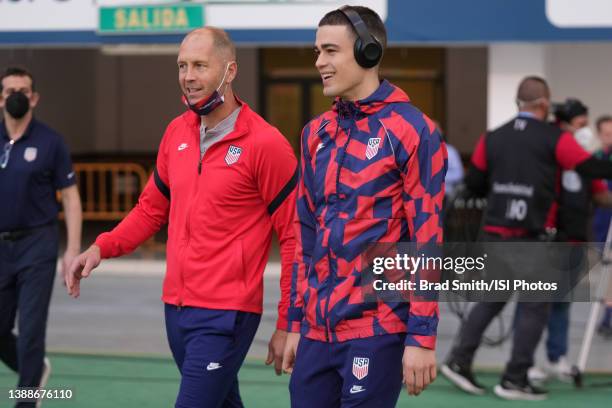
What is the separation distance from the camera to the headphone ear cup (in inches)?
145

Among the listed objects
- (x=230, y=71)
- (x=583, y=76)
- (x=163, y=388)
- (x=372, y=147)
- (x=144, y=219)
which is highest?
(x=583, y=76)

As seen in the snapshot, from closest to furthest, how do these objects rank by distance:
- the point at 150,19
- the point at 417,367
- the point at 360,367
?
the point at 417,367 → the point at 360,367 → the point at 150,19

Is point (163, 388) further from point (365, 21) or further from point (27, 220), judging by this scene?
point (365, 21)

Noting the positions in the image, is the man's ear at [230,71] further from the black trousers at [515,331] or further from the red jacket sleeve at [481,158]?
the red jacket sleeve at [481,158]

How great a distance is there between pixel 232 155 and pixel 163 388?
330cm

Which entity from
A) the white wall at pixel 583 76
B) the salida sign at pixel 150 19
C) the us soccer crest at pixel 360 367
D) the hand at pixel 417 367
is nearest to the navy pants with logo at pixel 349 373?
the us soccer crest at pixel 360 367

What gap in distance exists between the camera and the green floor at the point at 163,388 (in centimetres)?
693

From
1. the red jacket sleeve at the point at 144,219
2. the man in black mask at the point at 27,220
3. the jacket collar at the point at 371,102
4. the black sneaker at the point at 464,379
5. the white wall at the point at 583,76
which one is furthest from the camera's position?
the white wall at the point at 583,76

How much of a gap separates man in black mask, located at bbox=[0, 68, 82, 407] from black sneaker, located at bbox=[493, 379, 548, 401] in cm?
288

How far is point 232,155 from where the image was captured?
4.39m

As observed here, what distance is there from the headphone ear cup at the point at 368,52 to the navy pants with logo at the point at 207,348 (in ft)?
3.95

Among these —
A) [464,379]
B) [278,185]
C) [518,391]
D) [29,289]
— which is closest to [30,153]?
[29,289]

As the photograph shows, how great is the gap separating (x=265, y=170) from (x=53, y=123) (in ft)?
58.3

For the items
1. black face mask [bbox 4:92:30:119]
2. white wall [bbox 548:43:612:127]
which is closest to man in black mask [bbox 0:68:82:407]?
black face mask [bbox 4:92:30:119]
